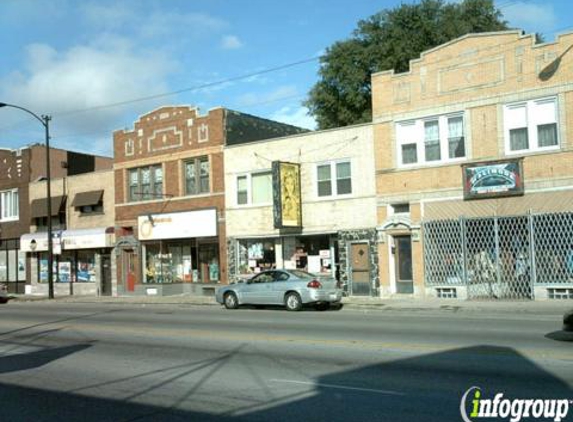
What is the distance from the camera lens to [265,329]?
15.1 metres

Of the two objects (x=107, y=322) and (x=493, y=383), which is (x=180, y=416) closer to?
(x=493, y=383)

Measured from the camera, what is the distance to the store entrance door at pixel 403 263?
79.2ft

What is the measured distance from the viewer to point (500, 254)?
22.2 metres

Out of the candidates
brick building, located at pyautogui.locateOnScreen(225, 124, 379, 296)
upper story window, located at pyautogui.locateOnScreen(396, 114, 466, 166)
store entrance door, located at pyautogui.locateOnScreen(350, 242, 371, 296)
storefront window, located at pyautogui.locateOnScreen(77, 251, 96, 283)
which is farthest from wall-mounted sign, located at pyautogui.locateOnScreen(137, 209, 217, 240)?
upper story window, located at pyautogui.locateOnScreen(396, 114, 466, 166)

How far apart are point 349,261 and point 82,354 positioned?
48.1 feet

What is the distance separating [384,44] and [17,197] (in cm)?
2446

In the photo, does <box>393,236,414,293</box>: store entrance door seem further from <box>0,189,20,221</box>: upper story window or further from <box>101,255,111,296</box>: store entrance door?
<box>0,189,20,221</box>: upper story window

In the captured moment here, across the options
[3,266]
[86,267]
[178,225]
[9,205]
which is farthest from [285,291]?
[3,266]

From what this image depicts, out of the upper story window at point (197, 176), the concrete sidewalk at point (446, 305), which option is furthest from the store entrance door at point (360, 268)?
the upper story window at point (197, 176)

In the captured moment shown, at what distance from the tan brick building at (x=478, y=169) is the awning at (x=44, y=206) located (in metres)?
19.9

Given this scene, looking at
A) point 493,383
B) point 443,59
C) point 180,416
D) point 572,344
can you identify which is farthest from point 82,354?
point 443,59

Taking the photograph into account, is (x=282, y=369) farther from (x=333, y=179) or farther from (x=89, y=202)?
(x=89, y=202)

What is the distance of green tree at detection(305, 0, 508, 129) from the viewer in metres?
40.7

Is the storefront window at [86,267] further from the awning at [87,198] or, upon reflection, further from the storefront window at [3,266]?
the storefront window at [3,266]
